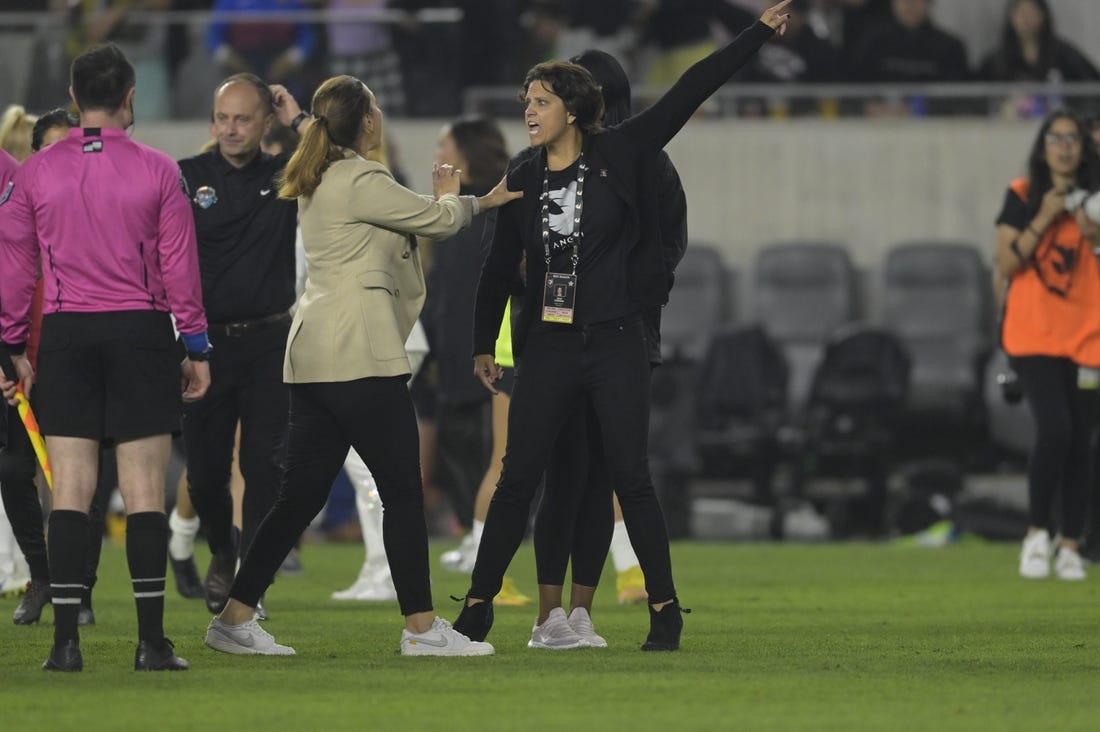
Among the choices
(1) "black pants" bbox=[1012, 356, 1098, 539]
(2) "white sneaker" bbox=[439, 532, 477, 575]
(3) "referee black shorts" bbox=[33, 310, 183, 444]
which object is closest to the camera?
(3) "referee black shorts" bbox=[33, 310, 183, 444]

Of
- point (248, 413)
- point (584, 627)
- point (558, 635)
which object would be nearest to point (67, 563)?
point (558, 635)

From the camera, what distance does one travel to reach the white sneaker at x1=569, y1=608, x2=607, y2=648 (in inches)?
264

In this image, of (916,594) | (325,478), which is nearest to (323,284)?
(325,478)

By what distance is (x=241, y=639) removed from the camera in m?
6.40

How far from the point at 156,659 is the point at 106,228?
4.07ft

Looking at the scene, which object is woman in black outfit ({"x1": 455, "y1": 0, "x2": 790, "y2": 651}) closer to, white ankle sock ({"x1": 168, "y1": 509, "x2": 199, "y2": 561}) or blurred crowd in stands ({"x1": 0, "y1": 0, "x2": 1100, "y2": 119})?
white ankle sock ({"x1": 168, "y1": 509, "x2": 199, "y2": 561})

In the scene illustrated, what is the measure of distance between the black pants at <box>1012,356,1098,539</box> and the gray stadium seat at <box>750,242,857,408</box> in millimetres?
4017

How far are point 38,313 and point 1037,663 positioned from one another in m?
3.59

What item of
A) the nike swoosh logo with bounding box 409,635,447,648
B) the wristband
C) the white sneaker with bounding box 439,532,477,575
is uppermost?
the wristband

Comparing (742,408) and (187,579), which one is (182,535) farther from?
(742,408)

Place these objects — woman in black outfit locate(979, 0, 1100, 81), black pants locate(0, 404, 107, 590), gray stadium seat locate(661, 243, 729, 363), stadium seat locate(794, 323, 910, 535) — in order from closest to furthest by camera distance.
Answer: black pants locate(0, 404, 107, 590) < stadium seat locate(794, 323, 910, 535) < gray stadium seat locate(661, 243, 729, 363) < woman in black outfit locate(979, 0, 1100, 81)

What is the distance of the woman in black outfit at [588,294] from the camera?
6.34 metres

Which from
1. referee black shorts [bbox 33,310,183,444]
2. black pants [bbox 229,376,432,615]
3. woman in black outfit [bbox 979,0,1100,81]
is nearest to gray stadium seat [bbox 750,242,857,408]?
woman in black outfit [bbox 979,0,1100,81]

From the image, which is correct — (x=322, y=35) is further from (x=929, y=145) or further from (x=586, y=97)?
(x=586, y=97)
